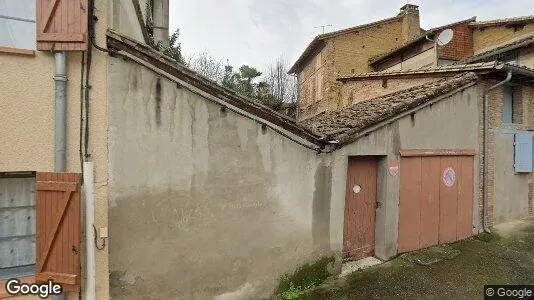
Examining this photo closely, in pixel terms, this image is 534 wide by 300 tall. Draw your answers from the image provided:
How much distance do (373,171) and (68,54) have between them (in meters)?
5.91

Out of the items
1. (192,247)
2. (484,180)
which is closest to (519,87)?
(484,180)

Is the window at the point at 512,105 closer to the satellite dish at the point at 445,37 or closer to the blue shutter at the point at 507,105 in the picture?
the blue shutter at the point at 507,105

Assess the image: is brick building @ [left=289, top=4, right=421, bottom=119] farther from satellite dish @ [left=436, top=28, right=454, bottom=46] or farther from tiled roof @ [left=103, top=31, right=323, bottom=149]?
tiled roof @ [left=103, top=31, right=323, bottom=149]

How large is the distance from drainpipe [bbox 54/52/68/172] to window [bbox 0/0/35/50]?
43 cm

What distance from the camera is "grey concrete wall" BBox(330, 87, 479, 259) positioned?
232 inches

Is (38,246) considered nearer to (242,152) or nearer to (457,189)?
(242,152)

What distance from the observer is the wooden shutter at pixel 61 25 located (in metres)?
3.83

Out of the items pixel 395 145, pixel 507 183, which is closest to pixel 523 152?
pixel 507 183

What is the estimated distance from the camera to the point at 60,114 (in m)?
3.85

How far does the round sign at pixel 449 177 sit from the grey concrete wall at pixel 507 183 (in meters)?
1.80

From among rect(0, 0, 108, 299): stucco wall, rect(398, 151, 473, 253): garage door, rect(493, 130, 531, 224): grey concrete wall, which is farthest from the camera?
rect(493, 130, 531, 224): grey concrete wall

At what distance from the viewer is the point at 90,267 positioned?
13.4ft

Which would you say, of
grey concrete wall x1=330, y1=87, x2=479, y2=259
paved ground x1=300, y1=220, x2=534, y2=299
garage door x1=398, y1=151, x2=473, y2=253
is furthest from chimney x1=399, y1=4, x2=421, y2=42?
paved ground x1=300, y1=220, x2=534, y2=299

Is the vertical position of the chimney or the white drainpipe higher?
the chimney
